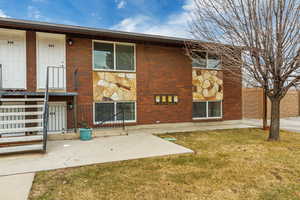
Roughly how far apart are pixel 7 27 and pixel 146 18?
323 inches

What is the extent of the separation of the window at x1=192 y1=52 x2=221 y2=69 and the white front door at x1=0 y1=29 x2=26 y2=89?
7.67 meters

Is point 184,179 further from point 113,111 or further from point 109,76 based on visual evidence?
point 109,76

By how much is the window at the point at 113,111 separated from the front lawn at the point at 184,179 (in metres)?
4.16

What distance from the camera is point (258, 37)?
5695mm

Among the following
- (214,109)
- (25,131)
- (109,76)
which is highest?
(109,76)

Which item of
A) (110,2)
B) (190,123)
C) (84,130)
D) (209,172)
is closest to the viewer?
(209,172)

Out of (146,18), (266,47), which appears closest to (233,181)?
(266,47)

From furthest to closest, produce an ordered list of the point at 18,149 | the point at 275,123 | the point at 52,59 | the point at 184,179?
the point at 52,59
the point at 275,123
the point at 18,149
the point at 184,179

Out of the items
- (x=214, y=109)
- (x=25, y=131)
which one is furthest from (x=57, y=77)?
(x=214, y=109)

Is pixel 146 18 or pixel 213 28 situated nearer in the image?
pixel 213 28

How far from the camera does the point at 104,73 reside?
800 centimetres

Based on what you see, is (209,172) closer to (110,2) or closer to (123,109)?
(123,109)

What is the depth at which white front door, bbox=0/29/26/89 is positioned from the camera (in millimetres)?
6801

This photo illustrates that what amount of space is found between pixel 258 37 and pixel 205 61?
4063 mm
